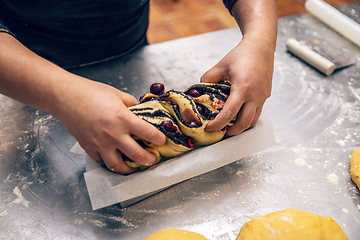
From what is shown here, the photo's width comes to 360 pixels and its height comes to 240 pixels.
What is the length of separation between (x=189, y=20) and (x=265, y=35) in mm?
2393

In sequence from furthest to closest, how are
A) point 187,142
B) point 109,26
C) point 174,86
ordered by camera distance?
point 174,86, point 109,26, point 187,142

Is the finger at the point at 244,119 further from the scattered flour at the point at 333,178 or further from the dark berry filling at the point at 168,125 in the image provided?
the scattered flour at the point at 333,178

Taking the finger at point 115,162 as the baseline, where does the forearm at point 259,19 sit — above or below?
above

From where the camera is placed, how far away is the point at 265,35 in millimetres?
962

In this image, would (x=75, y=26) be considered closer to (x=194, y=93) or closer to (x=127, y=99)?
(x=127, y=99)

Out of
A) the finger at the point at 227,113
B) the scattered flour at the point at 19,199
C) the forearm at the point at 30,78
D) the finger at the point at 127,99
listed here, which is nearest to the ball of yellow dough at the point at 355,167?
the finger at the point at 227,113

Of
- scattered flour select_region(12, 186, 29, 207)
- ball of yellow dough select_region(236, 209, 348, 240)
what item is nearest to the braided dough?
ball of yellow dough select_region(236, 209, 348, 240)

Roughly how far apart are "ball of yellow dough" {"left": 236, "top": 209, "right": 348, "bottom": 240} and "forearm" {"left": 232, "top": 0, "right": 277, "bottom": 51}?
603 mm

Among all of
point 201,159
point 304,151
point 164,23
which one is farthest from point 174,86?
point 164,23

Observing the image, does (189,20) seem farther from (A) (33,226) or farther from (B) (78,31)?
(A) (33,226)

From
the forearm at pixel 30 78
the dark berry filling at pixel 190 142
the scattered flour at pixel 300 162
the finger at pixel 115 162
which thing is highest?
the forearm at pixel 30 78

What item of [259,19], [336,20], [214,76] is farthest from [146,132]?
[336,20]

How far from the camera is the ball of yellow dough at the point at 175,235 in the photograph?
756mm

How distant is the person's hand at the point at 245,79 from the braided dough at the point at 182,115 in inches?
1.6
